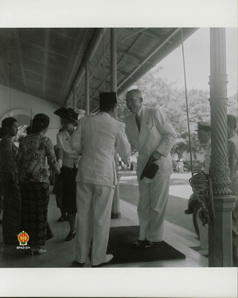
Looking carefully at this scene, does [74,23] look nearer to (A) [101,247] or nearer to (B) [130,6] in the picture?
(B) [130,6]

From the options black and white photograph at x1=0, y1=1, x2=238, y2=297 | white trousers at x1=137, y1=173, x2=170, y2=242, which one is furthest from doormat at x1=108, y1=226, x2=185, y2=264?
white trousers at x1=137, y1=173, x2=170, y2=242

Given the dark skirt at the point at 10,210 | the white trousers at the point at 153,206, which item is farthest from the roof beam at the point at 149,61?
the dark skirt at the point at 10,210

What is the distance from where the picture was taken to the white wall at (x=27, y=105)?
376cm

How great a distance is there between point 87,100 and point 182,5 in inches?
127

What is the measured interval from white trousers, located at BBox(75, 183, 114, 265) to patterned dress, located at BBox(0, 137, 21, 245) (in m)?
0.90

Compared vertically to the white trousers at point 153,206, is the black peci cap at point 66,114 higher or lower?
higher

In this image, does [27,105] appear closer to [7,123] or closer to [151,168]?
[7,123]

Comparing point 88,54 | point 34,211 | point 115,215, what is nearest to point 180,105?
point 34,211

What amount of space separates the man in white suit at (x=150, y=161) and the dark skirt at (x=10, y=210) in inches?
45.9

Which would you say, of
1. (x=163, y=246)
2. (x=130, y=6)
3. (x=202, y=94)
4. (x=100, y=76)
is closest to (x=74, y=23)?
(x=130, y=6)

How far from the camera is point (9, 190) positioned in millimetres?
3715

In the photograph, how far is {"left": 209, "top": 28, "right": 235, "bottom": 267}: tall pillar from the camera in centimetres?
245

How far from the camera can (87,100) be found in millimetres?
6086

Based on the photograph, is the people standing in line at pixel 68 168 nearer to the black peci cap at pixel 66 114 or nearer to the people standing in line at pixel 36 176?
the black peci cap at pixel 66 114
